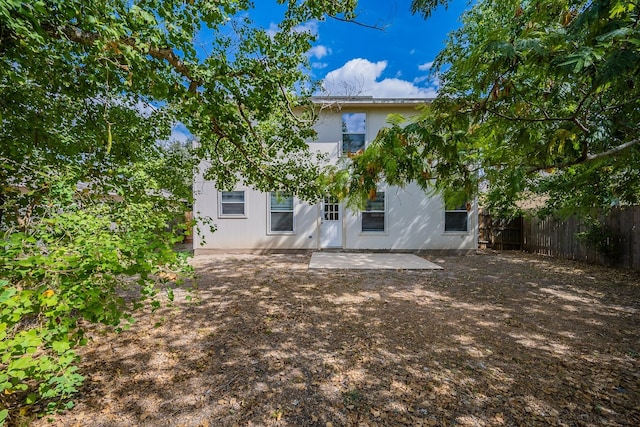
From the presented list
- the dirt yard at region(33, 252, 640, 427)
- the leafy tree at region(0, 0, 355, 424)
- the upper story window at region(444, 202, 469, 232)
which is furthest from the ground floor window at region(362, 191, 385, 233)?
the leafy tree at region(0, 0, 355, 424)

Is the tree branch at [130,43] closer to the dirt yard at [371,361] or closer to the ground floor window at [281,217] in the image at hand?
the dirt yard at [371,361]

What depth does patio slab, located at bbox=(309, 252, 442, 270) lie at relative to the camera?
748cm

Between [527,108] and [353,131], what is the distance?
7618 mm

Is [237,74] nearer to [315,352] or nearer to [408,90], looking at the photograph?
[315,352]

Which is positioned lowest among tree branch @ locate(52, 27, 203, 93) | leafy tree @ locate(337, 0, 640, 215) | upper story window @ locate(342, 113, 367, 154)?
leafy tree @ locate(337, 0, 640, 215)

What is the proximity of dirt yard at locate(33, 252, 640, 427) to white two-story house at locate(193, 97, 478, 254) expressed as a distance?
14.9 feet

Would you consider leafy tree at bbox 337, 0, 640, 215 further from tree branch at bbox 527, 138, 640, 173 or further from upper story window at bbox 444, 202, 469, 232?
upper story window at bbox 444, 202, 469, 232

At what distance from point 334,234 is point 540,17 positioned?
27.0ft

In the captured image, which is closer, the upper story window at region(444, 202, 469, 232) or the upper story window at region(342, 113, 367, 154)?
the upper story window at region(444, 202, 469, 232)

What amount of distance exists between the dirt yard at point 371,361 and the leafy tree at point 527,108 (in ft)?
5.86

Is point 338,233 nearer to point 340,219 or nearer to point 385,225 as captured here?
point 340,219

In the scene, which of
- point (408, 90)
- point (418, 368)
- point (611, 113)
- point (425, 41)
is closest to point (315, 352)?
point (418, 368)

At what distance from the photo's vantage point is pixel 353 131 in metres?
10.5

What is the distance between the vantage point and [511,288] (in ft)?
18.4
